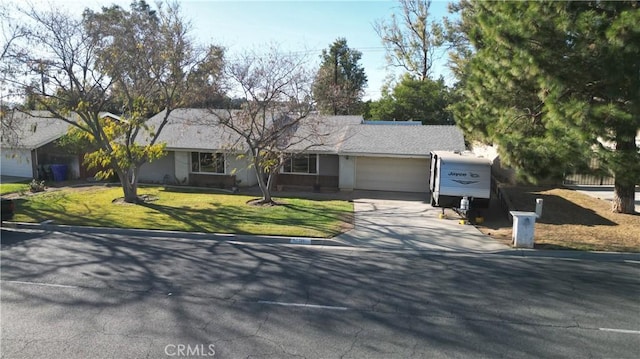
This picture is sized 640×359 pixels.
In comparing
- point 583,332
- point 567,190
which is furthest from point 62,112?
point 567,190

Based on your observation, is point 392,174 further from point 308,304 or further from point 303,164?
point 308,304

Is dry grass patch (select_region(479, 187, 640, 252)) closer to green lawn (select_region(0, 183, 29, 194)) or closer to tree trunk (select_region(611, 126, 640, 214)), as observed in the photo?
tree trunk (select_region(611, 126, 640, 214))

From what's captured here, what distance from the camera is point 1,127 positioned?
16.7 metres

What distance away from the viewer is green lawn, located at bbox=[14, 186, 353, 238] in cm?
1245

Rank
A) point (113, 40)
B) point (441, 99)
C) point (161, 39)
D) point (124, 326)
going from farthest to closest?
point (441, 99) < point (161, 39) < point (113, 40) < point (124, 326)

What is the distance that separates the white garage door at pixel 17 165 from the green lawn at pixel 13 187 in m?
2.82

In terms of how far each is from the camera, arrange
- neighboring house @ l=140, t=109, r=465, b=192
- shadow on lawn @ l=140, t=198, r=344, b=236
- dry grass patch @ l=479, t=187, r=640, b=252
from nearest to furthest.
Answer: dry grass patch @ l=479, t=187, r=640, b=252 → shadow on lawn @ l=140, t=198, r=344, b=236 → neighboring house @ l=140, t=109, r=465, b=192

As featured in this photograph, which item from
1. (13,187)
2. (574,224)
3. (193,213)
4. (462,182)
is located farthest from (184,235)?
(13,187)

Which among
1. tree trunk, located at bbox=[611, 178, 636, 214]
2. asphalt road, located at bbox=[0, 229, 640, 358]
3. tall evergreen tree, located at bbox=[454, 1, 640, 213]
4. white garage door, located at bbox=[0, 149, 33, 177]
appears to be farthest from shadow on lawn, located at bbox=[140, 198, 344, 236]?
white garage door, located at bbox=[0, 149, 33, 177]

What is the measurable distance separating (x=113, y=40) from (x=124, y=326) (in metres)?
12.8

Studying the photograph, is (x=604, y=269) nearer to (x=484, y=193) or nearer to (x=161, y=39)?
(x=484, y=193)

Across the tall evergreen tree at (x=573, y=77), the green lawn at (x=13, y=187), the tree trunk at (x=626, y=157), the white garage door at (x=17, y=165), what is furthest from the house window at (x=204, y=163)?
the tree trunk at (x=626, y=157)

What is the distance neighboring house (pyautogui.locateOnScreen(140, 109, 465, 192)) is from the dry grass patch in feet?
15.7

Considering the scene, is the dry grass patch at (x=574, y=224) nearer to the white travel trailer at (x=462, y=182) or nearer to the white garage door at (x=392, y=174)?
the white travel trailer at (x=462, y=182)
